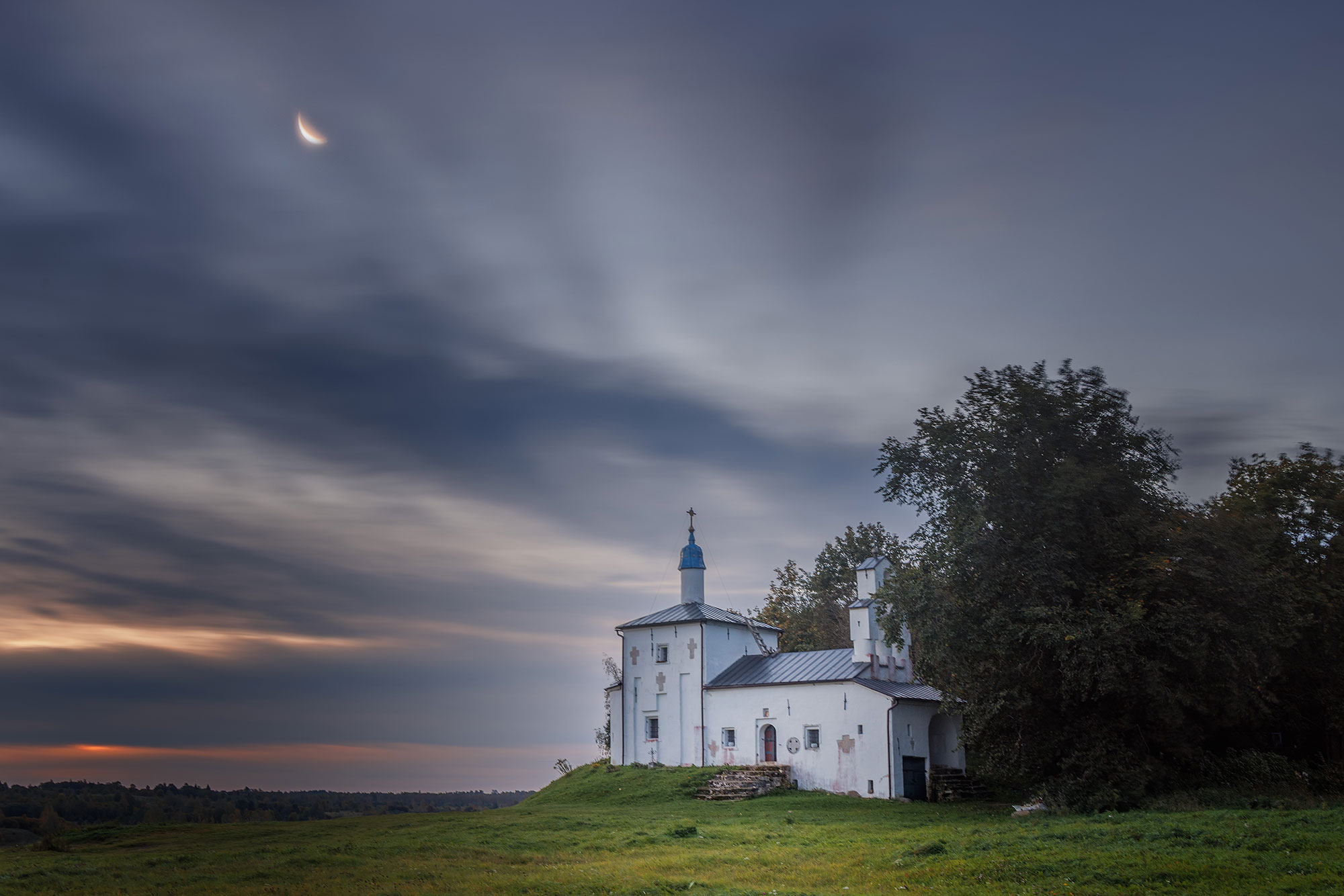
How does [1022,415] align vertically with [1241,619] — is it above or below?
above

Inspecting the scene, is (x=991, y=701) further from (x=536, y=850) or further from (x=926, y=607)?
(x=536, y=850)

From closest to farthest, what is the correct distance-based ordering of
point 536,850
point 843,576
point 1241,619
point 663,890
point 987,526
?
1. point 663,890
2. point 536,850
3. point 1241,619
4. point 987,526
5. point 843,576

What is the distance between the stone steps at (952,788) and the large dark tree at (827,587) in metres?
21.6

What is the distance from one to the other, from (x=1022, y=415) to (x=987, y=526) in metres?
4.11

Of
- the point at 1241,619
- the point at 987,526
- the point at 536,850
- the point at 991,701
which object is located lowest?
the point at 536,850

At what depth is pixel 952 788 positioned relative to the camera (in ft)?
123

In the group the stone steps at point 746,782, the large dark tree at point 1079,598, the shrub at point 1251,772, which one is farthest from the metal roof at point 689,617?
the shrub at point 1251,772

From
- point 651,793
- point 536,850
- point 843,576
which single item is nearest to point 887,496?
point 651,793

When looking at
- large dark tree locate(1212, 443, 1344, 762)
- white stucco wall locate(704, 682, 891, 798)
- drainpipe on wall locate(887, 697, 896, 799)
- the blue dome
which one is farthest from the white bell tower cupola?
large dark tree locate(1212, 443, 1344, 762)

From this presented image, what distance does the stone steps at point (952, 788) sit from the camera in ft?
122

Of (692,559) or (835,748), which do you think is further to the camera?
(692,559)

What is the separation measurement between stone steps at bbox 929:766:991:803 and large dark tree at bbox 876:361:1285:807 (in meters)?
5.05

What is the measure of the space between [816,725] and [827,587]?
82.3 feet

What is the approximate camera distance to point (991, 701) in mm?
30453
